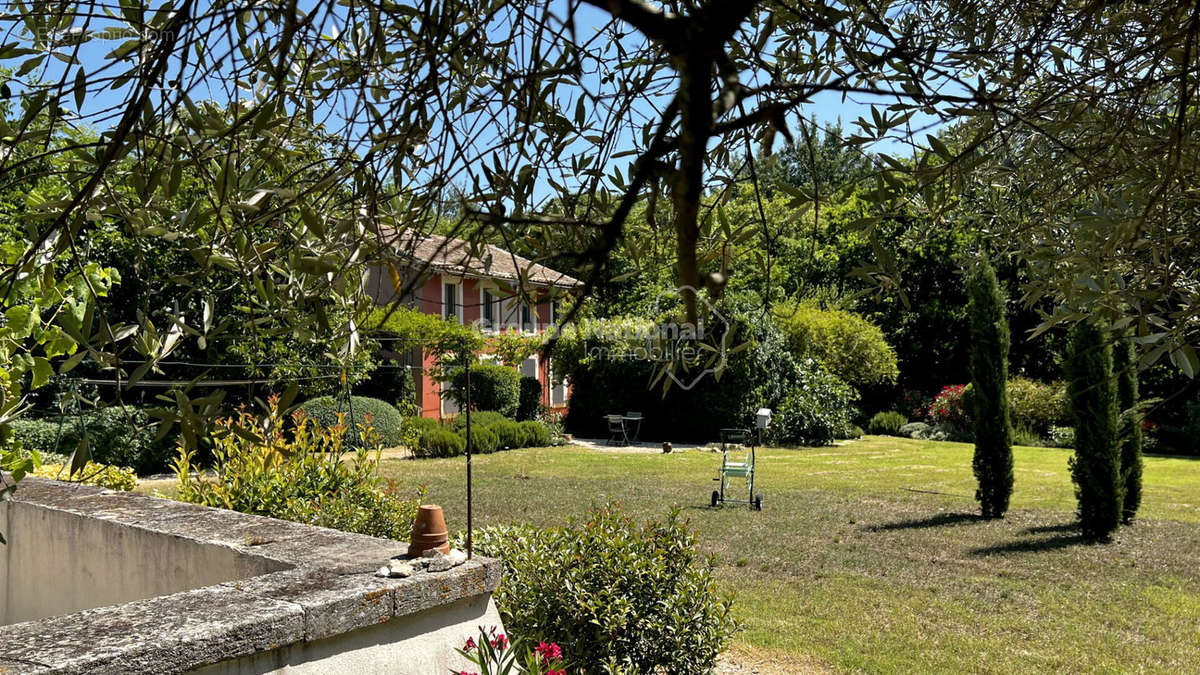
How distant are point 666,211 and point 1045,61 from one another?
1519 mm

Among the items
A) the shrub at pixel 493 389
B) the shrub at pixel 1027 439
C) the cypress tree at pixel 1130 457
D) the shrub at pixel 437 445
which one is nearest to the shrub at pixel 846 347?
the shrub at pixel 1027 439

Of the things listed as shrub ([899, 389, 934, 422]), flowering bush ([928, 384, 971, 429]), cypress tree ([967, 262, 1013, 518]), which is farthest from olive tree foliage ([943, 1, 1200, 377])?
shrub ([899, 389, 934, 422])

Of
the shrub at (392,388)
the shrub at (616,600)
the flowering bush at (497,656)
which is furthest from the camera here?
the shrub at (392,388)

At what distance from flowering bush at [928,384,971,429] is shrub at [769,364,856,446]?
2.82 m

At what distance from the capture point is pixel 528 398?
1981cm

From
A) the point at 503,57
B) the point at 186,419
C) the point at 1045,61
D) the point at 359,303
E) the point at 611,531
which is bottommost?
the point at 611,531

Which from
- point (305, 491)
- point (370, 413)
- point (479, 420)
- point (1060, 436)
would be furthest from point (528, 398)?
point (305, 491)

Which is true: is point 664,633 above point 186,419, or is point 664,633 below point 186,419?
below

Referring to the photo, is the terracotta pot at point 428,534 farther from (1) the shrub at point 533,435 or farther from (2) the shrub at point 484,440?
(1) the shrub at point 533,435

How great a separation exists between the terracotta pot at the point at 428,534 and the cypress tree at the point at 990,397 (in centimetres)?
860

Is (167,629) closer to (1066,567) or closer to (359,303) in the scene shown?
(359,303)

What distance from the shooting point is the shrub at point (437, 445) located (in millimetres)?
15695

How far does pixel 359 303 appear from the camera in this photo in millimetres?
2002

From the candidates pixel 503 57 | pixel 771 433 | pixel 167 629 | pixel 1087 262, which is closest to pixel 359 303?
pixel 503 57
